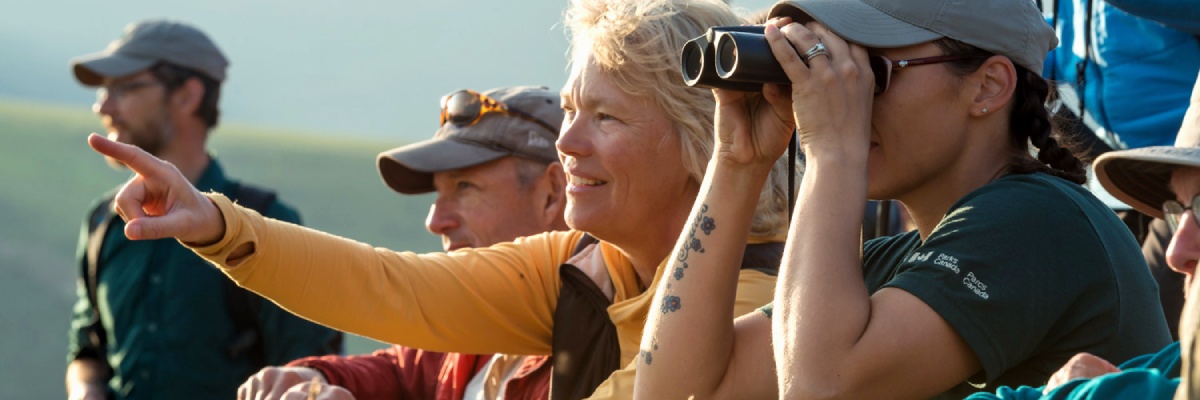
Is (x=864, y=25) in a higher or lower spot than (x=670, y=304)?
higher

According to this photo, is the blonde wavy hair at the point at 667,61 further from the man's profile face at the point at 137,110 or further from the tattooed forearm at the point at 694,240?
the man's profile face at the point at 137,110

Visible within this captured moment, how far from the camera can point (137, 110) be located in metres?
5.59

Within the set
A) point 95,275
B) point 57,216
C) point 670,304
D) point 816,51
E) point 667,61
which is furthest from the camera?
point 57,216

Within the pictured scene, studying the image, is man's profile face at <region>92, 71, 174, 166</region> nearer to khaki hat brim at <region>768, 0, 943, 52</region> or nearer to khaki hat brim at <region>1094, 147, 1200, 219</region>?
khaki hat brim at <region>768, 0, 943, 52</region>

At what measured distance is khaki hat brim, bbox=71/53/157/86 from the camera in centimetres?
559

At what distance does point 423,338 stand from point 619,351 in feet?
1.46

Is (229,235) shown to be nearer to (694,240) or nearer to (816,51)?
(694,240)

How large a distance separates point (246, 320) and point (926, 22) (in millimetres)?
3176

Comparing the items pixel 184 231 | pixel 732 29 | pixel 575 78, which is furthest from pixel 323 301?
pixel 732 29

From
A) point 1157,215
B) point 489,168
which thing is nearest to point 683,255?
point 1157,215

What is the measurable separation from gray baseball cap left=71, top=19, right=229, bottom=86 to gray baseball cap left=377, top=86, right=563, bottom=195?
205 centimetres

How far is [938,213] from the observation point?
222 centimetres

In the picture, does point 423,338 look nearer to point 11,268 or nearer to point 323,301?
point 323,301

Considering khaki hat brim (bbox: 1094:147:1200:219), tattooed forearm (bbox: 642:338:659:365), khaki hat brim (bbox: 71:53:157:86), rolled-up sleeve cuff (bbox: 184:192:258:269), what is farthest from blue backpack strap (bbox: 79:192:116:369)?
khaki hat brim (bbox: 1094:147:1200:219)
